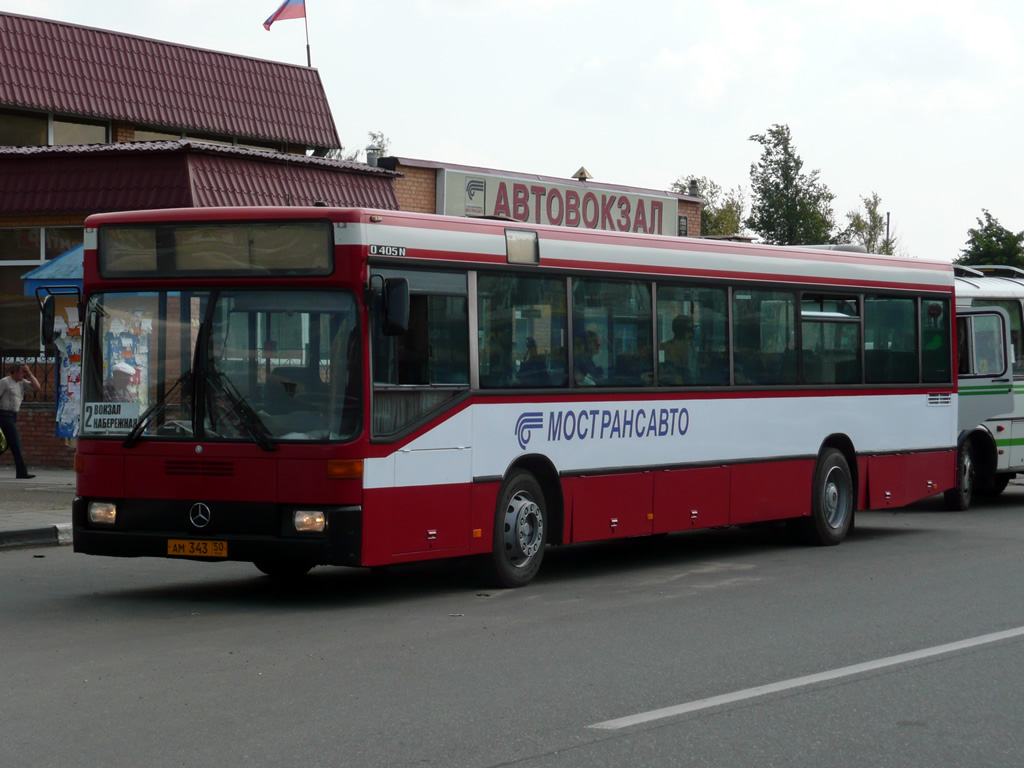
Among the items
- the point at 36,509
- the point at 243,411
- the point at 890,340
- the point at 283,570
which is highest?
the point at 890,340

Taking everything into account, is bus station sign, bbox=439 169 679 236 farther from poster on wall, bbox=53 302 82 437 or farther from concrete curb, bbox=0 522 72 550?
concrete curb, bbox=0 522 72 550

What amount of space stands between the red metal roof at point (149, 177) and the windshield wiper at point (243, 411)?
1230cm

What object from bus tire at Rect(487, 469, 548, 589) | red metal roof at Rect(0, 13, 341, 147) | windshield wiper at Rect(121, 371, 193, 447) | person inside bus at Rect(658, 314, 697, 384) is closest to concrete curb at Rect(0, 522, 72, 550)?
windshield wiper at Rect(121, 371, 193, 447)

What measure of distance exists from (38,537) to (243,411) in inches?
225

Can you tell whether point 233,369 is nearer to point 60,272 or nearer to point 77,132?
point 60,272

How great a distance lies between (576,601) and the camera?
1121cm

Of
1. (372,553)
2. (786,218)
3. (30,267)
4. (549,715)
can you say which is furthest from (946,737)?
(786,218)

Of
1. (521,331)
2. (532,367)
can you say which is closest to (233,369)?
(521,331)

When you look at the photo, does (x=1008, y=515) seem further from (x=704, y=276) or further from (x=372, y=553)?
(x=372, y=553)

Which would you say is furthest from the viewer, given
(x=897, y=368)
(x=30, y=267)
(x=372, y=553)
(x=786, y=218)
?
(x=786, y=218)

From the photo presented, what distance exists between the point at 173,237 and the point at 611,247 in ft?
12.3

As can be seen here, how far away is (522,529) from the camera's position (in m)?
11.8

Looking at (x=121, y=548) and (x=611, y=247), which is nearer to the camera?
(x=121, y=548)

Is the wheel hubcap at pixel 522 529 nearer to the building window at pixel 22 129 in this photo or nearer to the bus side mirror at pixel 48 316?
the bus side mirror at pixel 48 316
